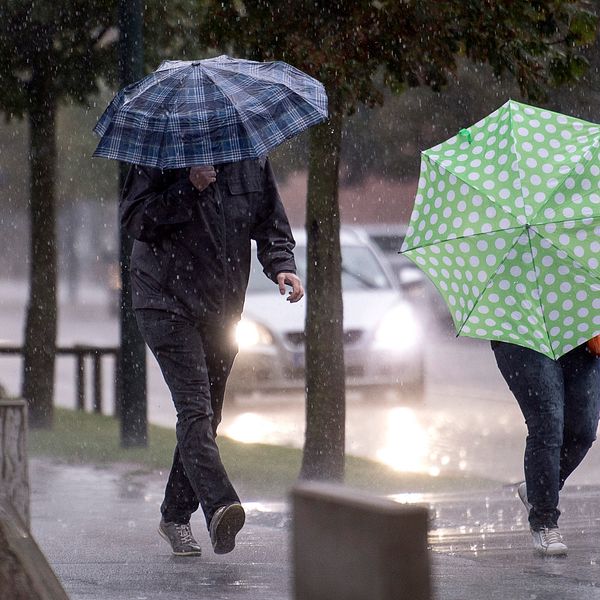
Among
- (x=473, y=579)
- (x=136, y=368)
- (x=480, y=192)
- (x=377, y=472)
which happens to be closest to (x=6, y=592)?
(x=473, y=579)

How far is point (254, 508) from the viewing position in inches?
299

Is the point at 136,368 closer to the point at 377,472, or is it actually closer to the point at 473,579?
the point at 377,472

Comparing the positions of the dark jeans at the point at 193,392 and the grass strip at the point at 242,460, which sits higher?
the dark jeans at the point at 193,392

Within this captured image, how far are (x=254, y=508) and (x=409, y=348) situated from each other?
722cm

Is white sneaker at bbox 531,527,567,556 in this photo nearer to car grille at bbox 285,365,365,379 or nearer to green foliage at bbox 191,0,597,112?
green foliage at bbox 191,0,597,112

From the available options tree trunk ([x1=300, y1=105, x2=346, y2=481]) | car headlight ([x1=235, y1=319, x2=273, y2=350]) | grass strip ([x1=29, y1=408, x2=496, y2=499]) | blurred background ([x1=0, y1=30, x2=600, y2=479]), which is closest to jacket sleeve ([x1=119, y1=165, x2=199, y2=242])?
tree trunk ([x1=300, y1=105, x2=346, y2=481])

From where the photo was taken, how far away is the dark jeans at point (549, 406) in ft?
19.4

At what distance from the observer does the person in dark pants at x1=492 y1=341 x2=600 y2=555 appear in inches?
233

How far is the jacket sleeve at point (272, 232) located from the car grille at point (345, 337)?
8007 millimetres

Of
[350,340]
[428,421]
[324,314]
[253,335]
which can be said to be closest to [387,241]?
[350,340]

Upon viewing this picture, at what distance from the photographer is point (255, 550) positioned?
628 cm

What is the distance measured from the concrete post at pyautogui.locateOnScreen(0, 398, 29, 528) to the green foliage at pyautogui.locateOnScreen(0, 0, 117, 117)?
18.3 feet

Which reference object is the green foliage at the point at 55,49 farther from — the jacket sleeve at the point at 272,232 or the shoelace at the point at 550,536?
the shoelace at the point at 550,536

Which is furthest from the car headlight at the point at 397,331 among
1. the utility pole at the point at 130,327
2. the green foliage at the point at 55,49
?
the utility pole at the point at 130,327
